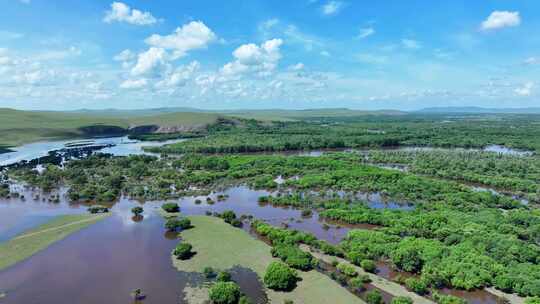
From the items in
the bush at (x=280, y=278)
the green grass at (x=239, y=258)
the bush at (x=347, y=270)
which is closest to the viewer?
→ the green grass at (x=239, y=258)

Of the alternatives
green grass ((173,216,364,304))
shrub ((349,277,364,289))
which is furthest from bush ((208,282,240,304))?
shrub ((349,277,364,289))

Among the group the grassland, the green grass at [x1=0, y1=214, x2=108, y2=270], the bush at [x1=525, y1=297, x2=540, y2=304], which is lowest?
the green grass at [x1=0, y1=214, x2=108, y2=270]

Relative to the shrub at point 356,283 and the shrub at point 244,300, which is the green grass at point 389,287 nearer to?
the shrub at point 356,283

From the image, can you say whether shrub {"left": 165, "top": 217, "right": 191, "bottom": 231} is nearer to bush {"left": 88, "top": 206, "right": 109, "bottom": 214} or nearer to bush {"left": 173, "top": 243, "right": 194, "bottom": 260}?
bush {"left": 173, "top": 243, "right": 194, "bottom": 260}

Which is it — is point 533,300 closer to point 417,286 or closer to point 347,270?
point 417,286

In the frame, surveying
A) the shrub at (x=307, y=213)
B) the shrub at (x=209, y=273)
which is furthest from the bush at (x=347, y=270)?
the shrub at (x=307, y=213)

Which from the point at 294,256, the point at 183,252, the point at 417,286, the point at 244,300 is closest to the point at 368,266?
the point at 417,286
